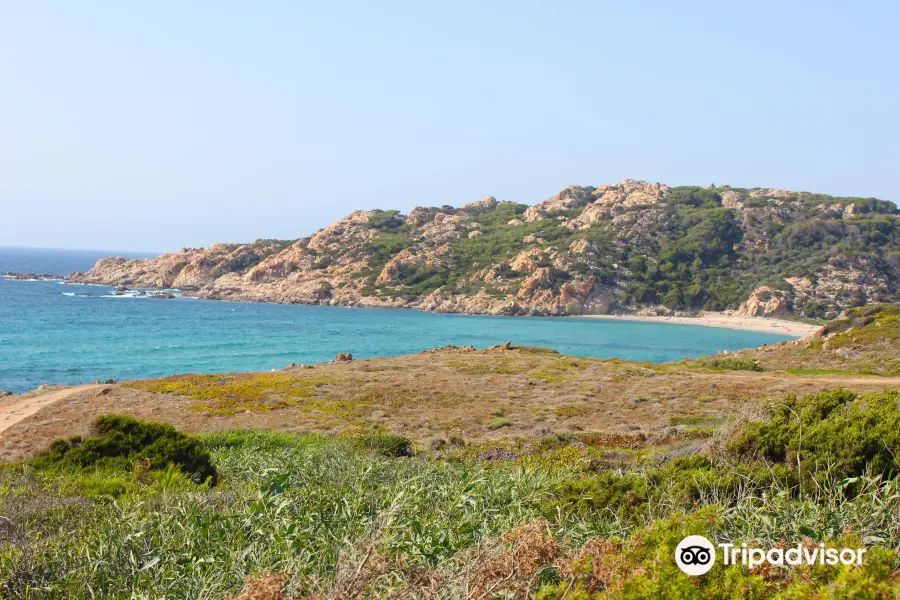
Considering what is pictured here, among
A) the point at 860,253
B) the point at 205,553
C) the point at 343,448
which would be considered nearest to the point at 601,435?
the point at 343,448

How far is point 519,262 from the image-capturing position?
108812 millimetres

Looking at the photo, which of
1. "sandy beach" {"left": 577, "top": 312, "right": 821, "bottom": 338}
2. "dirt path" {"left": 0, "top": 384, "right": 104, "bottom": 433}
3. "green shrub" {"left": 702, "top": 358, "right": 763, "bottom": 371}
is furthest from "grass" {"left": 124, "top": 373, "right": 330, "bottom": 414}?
"sandy beach" {"left": 577, "top": 312, "right": 821, "bottom": 338}

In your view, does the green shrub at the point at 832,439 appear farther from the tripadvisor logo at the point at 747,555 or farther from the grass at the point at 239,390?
the grass at the point at 239,390

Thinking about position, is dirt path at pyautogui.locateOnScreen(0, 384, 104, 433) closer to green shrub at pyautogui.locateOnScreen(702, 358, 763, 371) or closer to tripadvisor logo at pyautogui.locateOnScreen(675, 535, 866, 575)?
tripadvisor logo at pyautogui.locateOnScreen(675, 535, 866, 575)

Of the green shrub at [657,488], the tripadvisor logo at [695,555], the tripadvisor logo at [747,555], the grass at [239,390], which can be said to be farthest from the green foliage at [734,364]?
the tripadvisor logo at [695,555]

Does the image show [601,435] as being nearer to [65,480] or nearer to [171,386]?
[65,480]

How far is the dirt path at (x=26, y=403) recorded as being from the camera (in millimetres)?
19281

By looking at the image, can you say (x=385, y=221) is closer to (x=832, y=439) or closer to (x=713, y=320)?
(x=713, y=320)

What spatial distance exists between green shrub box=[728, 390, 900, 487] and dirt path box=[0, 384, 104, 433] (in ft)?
61.8

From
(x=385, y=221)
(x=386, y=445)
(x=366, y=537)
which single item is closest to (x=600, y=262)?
(x=385, y=221)

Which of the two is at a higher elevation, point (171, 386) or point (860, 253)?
point (860, 253)

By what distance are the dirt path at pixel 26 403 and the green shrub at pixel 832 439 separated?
18.8 meters

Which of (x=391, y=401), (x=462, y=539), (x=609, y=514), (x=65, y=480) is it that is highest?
(x=462, y=539)

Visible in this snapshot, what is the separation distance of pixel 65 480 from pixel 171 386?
1653 cm
